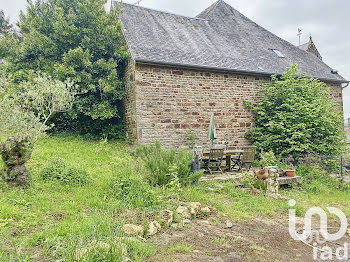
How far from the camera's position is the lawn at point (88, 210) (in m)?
2.76

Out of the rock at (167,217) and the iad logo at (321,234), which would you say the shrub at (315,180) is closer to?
the iad logo at (321,234)

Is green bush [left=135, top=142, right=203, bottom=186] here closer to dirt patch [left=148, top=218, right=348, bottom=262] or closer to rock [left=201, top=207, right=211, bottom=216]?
rock [left=201, top=207, right=211, bottom=216]

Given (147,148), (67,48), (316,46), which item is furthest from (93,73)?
(316,46)

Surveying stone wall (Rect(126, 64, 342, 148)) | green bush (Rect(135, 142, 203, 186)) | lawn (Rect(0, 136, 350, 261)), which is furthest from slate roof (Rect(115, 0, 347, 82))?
lawn (Rect(0, 136, 350, 261))

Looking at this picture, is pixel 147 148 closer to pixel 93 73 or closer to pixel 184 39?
pixel 93 73

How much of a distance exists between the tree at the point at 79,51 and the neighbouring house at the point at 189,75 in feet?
2.35

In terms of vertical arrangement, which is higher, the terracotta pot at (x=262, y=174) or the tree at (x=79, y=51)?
the tree at (x=79, y=51)

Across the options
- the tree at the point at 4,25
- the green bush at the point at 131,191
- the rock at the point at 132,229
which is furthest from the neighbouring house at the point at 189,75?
the tree at the point at 4,25

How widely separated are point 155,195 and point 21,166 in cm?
279

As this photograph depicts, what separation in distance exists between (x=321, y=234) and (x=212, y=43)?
32.7 feet

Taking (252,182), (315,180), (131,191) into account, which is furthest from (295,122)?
(131,191)

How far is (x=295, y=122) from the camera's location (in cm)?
1037

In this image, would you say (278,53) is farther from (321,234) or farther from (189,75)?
(321,234)

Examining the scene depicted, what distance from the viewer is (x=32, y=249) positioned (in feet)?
9.48
